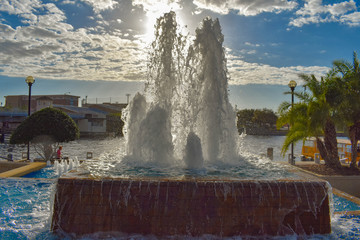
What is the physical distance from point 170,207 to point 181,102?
4769 mm

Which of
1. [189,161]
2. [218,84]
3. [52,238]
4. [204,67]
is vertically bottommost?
[52,238]

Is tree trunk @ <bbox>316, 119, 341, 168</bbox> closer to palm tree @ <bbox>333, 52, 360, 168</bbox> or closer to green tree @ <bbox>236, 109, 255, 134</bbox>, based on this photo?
palm tree @ <bbox>333, 52, 360, 168</bbox>

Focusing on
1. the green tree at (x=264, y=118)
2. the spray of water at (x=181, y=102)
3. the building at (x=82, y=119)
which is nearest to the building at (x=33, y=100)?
the building at (x=82, y=119)

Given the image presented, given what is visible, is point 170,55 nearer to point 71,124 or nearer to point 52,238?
point 52,238

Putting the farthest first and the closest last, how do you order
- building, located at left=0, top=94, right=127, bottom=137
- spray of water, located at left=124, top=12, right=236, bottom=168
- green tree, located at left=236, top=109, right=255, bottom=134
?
green tree, located at left=236, top=109, right=255, bottom=134, building, located at left=0, top=94, right=127, bottom=137, spray of water, located at left=124, top=12, right=236, bottom=168

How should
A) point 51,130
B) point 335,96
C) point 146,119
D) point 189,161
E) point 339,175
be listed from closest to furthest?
point 189,161 → point 146,119 → point 339,175 → point 335,96 → point 51,130

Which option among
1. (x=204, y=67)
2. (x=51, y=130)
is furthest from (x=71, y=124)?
(x=204, y=67)

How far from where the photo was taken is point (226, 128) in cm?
894

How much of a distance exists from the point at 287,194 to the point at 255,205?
0.65m

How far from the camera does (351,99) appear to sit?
38.6 ft

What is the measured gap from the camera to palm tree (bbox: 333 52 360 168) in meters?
11.8

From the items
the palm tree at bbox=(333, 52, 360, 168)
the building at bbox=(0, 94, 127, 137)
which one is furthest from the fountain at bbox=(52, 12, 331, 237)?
the building at bbox=(0, 94, 127, 137)

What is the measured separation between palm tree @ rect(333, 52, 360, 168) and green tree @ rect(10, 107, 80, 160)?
13.4 metres

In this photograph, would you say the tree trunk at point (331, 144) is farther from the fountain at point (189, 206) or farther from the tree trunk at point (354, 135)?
the fountain at point (189, 206)
